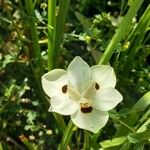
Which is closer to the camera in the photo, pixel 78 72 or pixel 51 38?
pixel 78 72

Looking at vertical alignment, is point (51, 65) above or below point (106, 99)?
below

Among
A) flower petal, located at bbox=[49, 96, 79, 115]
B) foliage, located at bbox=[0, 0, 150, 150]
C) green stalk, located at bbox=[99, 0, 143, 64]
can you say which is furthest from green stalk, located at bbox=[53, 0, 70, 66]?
flower petal, located at bbox=[49, 96, 79, 115]

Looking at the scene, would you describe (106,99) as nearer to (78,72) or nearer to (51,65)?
(78,72)

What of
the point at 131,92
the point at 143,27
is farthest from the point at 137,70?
the point at 143,27

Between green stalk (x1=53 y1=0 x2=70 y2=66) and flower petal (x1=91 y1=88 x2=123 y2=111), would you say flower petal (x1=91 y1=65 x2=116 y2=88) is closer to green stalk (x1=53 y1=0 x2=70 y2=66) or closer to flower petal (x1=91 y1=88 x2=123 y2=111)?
flower petal (x1=91 y1=88 x2=123 y2=111)

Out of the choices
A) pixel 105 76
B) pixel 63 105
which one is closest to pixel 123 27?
pixel 105 76
